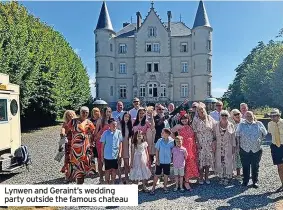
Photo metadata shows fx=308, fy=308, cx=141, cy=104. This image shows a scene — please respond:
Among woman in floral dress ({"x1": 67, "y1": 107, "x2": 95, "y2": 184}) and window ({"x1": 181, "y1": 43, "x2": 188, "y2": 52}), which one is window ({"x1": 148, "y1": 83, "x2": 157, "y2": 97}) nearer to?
window ({"x1": 181, "y1": 43, "x2": 188, "y2": 52})

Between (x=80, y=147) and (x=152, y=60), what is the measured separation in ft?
149

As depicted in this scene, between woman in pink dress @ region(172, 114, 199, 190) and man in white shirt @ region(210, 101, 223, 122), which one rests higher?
man in white shirt @ region(210, 101, 223, 122)

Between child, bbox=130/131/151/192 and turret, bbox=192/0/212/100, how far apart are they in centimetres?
4308

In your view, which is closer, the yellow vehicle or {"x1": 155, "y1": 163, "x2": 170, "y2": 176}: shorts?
{"x1": 155, "y1": 163, "x2": 170, "y2": 176}: shorts

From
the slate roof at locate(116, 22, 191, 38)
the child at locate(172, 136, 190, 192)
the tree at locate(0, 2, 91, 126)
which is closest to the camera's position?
the child at locate(172, 136, 190, 192)

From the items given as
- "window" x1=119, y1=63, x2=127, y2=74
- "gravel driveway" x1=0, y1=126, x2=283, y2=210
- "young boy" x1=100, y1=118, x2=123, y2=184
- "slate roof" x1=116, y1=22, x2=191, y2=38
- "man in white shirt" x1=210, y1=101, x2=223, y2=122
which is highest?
"slate roof" x1=116, y1=22, x2=191, y2=38

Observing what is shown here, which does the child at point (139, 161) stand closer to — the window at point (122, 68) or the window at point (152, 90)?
the window at point (152, 90)

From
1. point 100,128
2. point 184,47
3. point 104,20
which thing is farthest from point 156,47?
point 100,128

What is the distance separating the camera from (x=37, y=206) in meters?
6.76

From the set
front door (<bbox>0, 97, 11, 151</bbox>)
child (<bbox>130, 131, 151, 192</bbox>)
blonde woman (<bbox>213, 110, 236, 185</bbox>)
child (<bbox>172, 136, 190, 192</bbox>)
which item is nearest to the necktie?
blonde woman (<bbox>213, 110, 236, 185</bbox>)

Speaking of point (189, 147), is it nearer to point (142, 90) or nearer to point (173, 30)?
point (142, 90)

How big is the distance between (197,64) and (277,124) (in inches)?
1718
